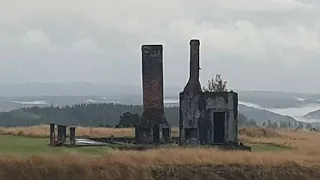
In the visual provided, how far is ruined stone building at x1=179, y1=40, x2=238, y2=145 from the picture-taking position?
3722cm

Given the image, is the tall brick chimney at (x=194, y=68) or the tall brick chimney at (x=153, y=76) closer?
the tall brick chimney at (x=194, y=68)

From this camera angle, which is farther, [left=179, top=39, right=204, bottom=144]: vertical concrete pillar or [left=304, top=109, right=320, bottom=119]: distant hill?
[left=304, top=109, right=320, bottom=119]: distant hill

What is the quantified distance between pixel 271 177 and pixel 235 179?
48.6 inches

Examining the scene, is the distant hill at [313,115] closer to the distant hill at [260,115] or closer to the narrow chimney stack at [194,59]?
the distant hill at [260,115]

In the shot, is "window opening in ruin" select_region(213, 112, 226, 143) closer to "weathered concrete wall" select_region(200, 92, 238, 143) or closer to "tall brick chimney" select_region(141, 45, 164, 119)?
"weathered concrete wall" select_region(200, 92, 238, 143)

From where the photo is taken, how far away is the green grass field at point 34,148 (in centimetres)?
3019

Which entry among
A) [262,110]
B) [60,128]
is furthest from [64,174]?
[262,110]

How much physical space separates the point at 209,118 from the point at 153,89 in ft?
11.0

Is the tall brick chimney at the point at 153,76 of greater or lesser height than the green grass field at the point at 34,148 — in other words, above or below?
above

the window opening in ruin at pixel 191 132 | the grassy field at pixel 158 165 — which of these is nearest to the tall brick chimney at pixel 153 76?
the window opening in ruin at pixel 191 132

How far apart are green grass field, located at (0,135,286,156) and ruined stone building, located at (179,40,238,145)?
155 centimetres

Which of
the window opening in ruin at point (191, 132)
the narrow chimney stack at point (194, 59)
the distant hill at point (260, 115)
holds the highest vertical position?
the narrow chimney stack at point (194, 59)

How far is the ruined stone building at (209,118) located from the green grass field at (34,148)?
155 centimetres

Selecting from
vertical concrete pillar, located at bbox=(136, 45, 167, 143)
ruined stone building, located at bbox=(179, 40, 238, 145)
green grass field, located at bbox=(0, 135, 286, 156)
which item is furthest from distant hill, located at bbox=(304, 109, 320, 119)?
green grass field, located at bbox=(0, 135, 286, 156)
